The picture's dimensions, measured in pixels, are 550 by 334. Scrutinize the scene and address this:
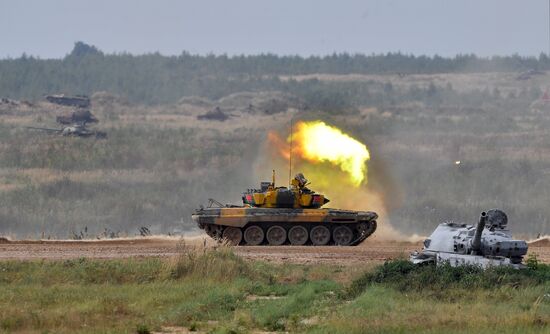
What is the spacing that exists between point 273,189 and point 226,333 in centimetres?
2287

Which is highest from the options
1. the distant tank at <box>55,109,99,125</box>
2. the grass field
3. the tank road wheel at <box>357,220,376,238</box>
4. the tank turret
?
the distant tank at <box>55,109,99,125</box>

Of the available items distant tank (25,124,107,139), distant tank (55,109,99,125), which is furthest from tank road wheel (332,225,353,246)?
distant tank (55,109,99,125)

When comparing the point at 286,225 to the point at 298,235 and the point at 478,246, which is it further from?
the point at 478,246

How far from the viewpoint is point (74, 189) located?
84.8m

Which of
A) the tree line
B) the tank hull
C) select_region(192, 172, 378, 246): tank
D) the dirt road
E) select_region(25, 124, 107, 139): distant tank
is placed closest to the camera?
the dirt road

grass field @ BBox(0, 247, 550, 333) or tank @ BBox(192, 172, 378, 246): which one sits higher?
tank @ BBox(192, 172, 378, 246)

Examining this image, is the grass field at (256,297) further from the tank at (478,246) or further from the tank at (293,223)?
the tank at (293,223)

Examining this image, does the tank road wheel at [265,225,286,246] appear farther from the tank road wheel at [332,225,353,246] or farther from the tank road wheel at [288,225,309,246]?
the tank road wheel at [332,225,353,246]

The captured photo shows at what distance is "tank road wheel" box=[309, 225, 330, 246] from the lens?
46812mm

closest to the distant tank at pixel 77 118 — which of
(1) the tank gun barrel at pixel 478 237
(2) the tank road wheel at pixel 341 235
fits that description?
(2) the tank road wheel at pixel 341 235

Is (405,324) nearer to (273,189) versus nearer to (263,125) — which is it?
(273,189)

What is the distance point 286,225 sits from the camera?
46.8 m

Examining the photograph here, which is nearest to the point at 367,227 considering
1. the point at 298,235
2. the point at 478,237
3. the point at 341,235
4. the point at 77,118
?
the point at 341,235

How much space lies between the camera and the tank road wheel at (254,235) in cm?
4681
